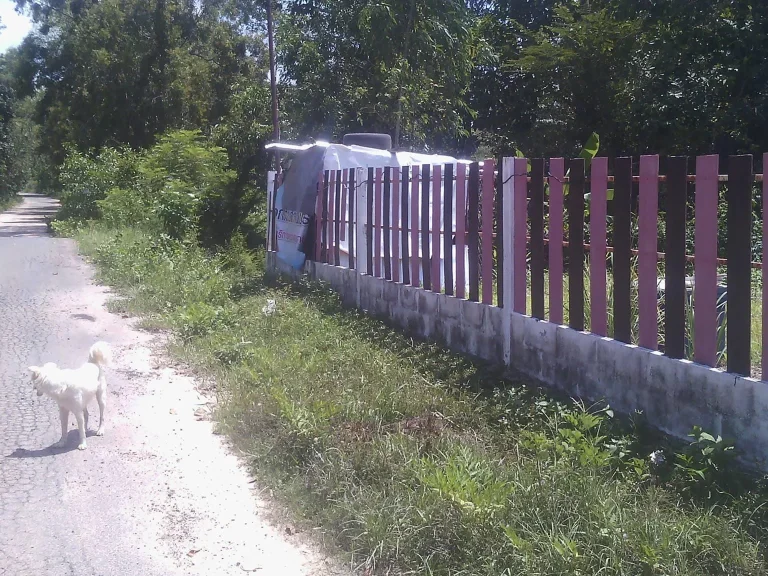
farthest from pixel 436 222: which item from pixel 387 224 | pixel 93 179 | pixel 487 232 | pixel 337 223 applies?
pixel 93 179

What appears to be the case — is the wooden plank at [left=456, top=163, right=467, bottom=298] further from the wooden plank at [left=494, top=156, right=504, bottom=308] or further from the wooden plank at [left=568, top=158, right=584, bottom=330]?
the wooden plank at [left=568, top=158, right=584, bottom=330]

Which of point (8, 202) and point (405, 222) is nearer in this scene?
point (405, 222)

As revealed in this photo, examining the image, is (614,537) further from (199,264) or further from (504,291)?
(199,264)

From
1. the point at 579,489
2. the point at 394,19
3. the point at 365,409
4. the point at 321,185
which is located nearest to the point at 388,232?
the point at 321,185

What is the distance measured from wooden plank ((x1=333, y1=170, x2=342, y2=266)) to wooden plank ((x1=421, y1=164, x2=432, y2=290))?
251 centimetres

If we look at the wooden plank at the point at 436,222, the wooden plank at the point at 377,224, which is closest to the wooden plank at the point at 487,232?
the wooden plank at the point at 436,222

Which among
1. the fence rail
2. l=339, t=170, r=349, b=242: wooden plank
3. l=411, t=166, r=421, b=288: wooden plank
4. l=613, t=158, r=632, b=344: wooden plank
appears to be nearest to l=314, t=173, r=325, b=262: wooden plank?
l=339, t=170, r=349, b=242: wooden plank

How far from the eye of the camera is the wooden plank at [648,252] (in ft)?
16.9

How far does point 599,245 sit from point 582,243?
194mm

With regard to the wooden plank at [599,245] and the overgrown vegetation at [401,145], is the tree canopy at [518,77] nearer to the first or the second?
the overgrown vegetation at [401,145]

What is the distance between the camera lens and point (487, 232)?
6.96 m

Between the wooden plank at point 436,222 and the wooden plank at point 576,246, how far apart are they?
6.61 feet

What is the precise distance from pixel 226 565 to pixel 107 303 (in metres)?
7.42

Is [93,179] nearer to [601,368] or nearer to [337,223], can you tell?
[337,223]
